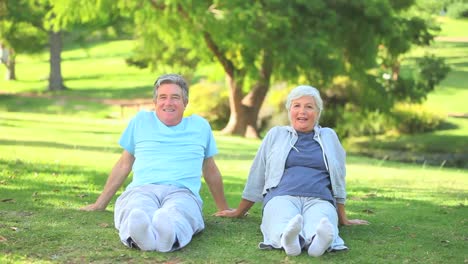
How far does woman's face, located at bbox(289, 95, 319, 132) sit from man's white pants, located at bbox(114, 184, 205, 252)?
98 cm

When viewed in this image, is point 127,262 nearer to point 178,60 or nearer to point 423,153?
point 423,153

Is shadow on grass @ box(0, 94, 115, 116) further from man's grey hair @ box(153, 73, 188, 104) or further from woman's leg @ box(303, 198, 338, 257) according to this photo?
woman's leg @ box(303, 198, 338, 257)

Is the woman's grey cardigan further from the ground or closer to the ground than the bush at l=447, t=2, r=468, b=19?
closer to the ground

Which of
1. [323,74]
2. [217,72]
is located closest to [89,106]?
[217,72]

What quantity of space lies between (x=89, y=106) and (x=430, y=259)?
105 ft

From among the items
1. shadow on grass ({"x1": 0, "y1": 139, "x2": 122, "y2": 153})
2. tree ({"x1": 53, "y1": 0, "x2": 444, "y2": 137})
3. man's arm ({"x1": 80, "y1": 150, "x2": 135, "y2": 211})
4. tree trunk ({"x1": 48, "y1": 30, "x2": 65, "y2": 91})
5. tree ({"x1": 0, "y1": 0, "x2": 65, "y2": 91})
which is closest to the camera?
man's arm ({"x1": 80, "y1": 150, "x2": 135, "y2": 211})

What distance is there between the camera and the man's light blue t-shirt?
5969 millimetres

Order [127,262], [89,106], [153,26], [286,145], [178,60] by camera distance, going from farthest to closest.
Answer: [89,106] < [178,60] < [153,26] < [286,145] < [127,262]

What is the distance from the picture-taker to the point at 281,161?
19.3 ft

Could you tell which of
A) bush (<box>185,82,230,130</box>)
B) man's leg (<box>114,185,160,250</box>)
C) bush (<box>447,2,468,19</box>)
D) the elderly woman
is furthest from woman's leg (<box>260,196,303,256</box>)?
bush (<box>447,2,468,19</box>)

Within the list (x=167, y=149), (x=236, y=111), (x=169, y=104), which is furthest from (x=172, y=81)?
(x=236, y=111)

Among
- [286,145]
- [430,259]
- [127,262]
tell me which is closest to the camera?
[127,262]

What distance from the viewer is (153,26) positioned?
2386cm

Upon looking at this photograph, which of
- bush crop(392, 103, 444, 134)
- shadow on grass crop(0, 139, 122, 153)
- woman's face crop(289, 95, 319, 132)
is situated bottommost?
bush crop(392, 103, 444, 134)
